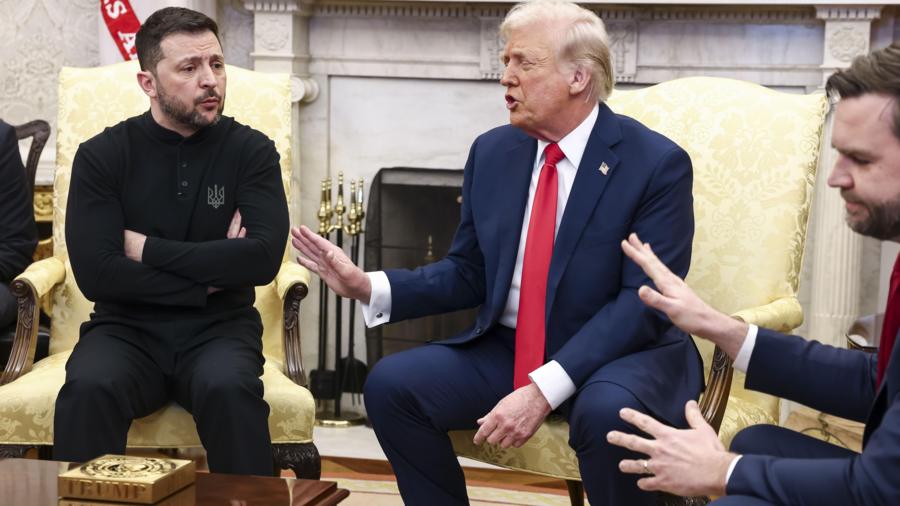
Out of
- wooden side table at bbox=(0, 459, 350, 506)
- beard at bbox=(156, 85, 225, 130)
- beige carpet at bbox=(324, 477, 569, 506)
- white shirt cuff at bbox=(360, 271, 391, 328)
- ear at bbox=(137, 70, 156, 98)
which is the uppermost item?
ear at bbox=(137, 70, 156, 98)

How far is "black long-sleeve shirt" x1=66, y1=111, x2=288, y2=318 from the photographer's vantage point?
9.11 feet

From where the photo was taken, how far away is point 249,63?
179 inches

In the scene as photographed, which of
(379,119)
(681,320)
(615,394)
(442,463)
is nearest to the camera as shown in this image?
(681,320)

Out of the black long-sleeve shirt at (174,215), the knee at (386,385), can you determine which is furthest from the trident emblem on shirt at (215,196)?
the knee at (386,385)

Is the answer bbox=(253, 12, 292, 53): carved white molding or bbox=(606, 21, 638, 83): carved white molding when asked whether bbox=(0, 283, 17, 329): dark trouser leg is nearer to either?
bbox=(253, 12, 292, 53): carved white molding

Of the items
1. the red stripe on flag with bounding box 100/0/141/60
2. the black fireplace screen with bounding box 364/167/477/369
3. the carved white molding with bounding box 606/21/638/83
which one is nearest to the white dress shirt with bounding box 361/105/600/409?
the carved white molding with bounding box 606/21/638/83

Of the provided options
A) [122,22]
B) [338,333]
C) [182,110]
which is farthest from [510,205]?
[122,22]

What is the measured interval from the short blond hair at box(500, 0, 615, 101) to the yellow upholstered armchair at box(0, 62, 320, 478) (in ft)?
2.83

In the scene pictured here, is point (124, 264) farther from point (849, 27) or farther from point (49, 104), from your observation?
point (849, 27)

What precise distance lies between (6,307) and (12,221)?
0.84ft

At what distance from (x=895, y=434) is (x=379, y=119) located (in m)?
3.08

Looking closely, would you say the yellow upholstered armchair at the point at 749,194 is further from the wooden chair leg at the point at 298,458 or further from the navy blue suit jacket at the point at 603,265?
the wooden chair leg at the point at 298,458

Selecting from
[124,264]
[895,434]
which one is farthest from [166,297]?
[895,434]

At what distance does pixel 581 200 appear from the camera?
2631mm
